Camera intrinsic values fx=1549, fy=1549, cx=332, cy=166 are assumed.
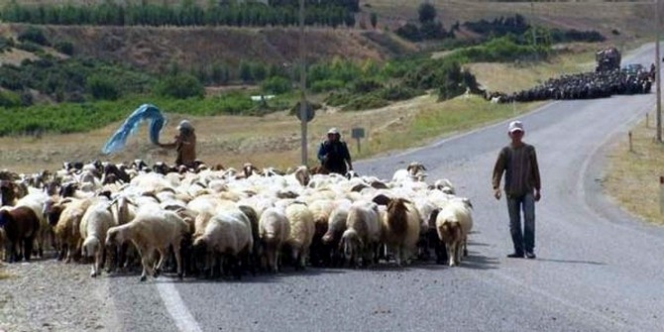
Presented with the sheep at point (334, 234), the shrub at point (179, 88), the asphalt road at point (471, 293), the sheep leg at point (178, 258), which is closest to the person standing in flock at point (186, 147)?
the asphalt road at point (471, 293)

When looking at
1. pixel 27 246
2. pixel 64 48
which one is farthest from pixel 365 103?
pixel 27 246

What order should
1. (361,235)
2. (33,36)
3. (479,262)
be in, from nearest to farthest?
1. (361,235)
2. (479,262)
3. (33,36)

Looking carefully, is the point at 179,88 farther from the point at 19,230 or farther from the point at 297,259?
the point at 297,259

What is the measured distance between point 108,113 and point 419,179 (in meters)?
60.0

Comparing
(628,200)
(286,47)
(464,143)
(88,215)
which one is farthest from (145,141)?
(286,47)

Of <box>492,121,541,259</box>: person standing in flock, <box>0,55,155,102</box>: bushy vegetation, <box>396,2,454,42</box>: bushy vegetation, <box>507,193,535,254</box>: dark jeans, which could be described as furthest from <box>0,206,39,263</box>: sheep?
<box>396,2,454,42</box>: bushy vegetation

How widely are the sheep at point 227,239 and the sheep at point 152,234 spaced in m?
0.36

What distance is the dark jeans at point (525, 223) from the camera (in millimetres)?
23797

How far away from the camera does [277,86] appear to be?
116m

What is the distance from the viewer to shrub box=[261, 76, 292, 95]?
114938 millimetres

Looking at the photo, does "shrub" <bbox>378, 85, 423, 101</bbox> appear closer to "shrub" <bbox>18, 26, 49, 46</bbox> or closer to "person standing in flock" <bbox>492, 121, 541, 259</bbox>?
"shrub" <bbox>18, 26, 49, 46</bbox>

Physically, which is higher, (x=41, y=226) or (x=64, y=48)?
(x=64, y=48)

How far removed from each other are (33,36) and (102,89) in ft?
57.9

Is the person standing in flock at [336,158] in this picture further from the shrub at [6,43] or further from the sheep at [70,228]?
the shrub at [6,43]
